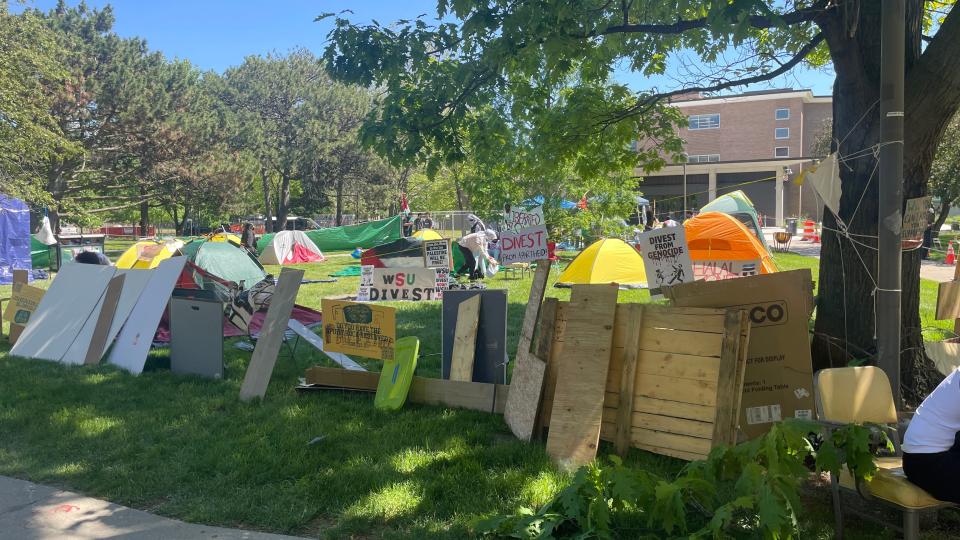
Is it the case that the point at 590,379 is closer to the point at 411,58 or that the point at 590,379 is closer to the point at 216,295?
the point at 411,58

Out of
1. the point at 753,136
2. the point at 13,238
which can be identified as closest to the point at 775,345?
the point at 13,238

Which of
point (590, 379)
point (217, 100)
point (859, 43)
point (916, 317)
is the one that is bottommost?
point (590, 379)

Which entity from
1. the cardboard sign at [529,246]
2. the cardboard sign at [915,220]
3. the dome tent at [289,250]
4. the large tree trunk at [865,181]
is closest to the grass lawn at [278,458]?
the large tree trunk at [865,181]

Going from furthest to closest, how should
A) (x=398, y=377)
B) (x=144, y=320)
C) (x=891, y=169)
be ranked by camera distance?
(x=144, y=320) < (x=398, y=377) < (x=891, y=169)

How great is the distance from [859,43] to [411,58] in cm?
410

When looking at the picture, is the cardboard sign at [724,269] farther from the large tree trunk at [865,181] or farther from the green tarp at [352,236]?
the green tarp at [352,236]

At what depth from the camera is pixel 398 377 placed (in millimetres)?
6266

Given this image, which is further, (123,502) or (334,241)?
(334,241)

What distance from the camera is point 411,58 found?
6848 millimetres

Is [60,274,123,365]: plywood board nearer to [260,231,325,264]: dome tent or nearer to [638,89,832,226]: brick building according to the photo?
[260,231,325,264]: dome tent

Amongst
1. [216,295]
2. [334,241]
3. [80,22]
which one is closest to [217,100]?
[80,22]

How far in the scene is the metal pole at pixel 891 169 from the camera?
372 centimetres

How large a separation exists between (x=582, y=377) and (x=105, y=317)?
21.1 ft

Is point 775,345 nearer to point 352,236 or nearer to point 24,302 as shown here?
point 24,302
